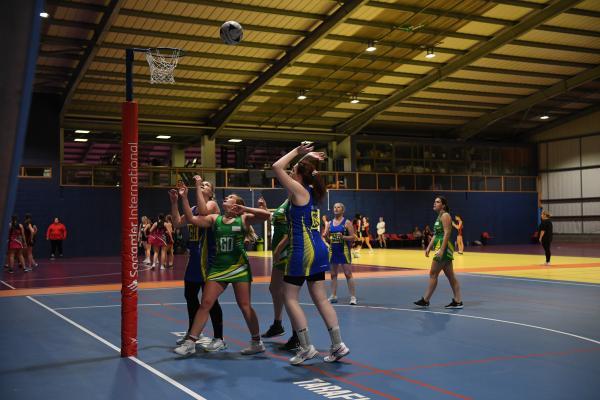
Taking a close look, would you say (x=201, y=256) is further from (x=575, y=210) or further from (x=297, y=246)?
(x=575, y=210)

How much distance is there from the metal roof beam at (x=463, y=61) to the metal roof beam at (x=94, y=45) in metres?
16.9

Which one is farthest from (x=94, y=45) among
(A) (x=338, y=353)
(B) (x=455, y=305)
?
(A) (x=338, y=353)

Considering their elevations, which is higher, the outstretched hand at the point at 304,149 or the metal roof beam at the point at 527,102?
the metal roof beam at the point at 527,102

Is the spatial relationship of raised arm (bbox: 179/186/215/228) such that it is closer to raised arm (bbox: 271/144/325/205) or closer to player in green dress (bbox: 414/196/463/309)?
raised arm (bbox: 271/144/325/205)

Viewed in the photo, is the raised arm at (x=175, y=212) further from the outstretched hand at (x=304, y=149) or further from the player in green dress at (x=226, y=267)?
the outstretched hand at (x=304, y=149)

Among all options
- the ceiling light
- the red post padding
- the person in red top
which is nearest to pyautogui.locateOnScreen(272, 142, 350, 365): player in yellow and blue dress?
the red post padding

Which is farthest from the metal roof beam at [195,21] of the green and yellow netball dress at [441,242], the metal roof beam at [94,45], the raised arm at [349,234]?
the green and yellow netball dress at [441,242]

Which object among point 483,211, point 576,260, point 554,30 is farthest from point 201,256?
point 483,211

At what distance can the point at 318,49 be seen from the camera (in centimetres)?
3031

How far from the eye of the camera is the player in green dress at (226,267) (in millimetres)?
7613

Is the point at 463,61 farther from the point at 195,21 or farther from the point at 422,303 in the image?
the point at 422,303

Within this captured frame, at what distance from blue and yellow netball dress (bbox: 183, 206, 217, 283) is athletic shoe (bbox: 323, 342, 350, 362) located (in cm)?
185

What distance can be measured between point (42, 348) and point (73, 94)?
2524 cm

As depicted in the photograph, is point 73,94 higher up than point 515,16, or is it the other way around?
point 515,16
